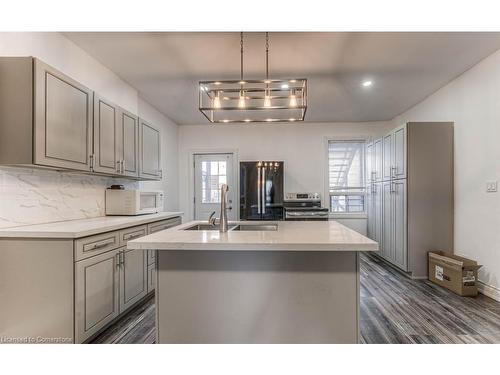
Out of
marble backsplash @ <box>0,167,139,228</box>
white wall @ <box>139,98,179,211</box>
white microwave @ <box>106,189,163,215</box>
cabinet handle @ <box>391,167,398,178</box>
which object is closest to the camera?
marble backsplash @ <box>0,167,139,228</box>

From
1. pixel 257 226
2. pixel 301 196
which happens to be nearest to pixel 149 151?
pixel 257 226

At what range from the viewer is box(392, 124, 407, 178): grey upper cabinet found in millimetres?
3660

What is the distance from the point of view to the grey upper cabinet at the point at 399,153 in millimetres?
3660

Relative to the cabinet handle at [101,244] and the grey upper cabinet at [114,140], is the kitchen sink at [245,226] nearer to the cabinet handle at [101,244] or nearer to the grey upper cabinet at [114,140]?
the cabinet handle at [101,244]

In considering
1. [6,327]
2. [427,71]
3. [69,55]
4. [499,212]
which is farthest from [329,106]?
[6,327]

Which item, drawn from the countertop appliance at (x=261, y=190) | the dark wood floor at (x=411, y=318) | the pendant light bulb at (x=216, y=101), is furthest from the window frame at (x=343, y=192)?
the pendant light bulb at (x=216, y=101)

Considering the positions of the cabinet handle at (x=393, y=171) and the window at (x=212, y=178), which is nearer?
the cabinet handle at (x=393, y=171)

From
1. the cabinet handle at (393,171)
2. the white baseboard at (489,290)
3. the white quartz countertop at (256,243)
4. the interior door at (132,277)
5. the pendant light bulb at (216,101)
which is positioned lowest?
the white baseboard at (489,290)

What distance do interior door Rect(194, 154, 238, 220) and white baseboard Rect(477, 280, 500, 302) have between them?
3.94 meters

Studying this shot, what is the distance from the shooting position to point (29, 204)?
2.12 metres

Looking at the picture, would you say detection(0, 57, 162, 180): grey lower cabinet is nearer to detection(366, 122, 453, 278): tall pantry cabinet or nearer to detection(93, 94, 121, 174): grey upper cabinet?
detection(93, 94, 121, 174): grey upper cabinet

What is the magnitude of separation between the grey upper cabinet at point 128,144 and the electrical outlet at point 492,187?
3.94 metres

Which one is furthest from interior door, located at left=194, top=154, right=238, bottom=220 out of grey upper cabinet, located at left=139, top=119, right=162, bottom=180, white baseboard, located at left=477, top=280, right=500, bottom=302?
white baseboard, located at left=477, top=280, right=500, bottom=302

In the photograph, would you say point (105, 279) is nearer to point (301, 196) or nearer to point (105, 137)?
point (105, 137)
